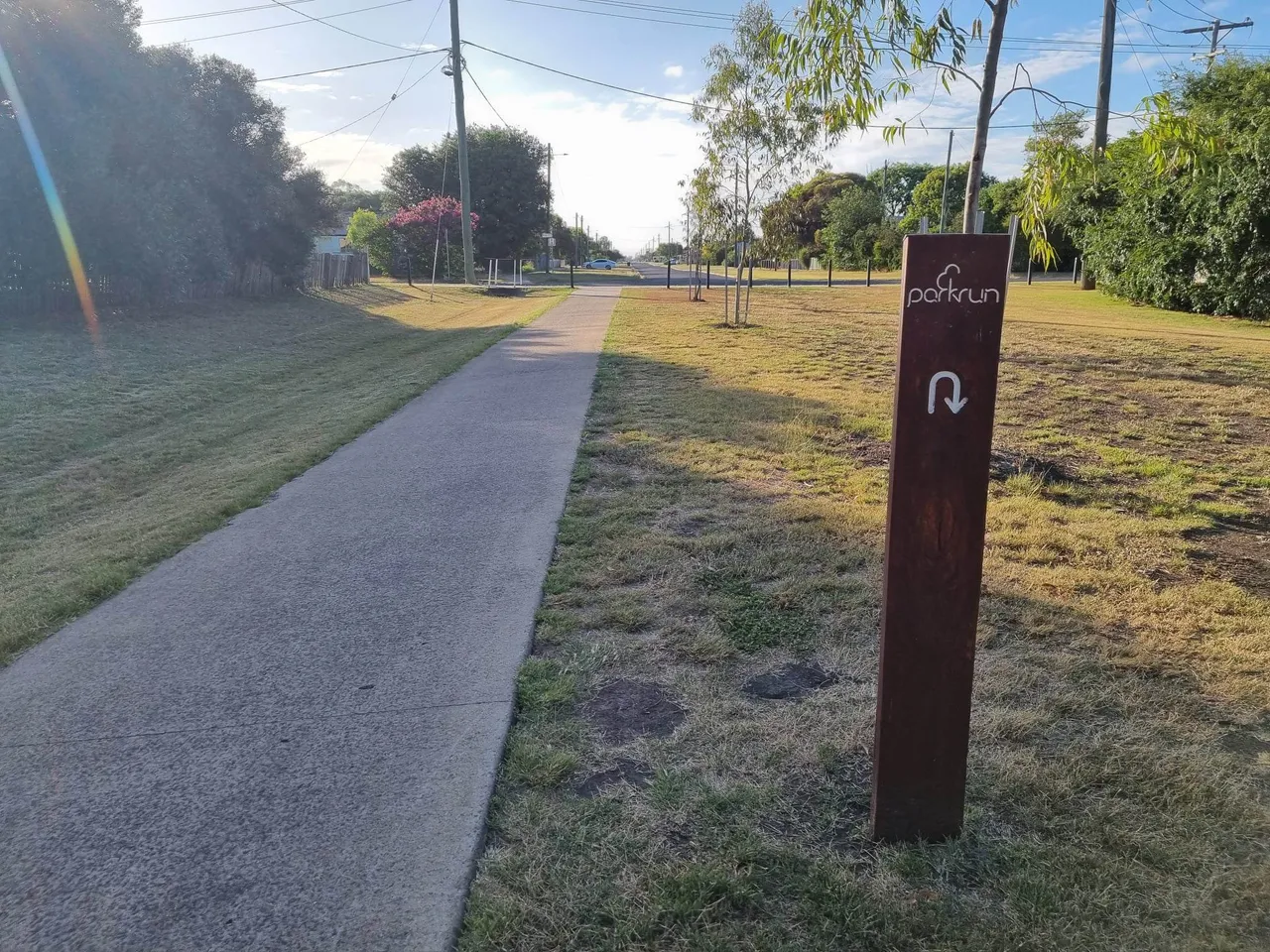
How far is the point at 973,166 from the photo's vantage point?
389 cm

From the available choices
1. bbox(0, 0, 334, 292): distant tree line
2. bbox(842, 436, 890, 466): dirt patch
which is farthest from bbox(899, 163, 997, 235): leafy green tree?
bbox(842, 436, 890, 466): dirt patch

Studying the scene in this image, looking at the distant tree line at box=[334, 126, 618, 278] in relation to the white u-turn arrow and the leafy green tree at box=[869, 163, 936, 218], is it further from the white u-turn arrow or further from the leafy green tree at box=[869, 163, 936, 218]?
the white u-turn arrow

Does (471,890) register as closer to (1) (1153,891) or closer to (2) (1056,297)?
(1) (1153,891)

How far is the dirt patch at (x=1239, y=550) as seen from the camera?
4375 millimetres

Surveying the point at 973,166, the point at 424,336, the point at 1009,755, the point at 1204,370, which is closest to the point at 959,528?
the point at 1009,755

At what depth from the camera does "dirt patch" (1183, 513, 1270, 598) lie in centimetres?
438

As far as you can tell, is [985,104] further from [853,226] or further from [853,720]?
[853,226]

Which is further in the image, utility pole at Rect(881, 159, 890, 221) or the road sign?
utility pole at Rect(881, 159, 890, 221)

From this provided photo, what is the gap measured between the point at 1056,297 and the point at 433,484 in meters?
24.1

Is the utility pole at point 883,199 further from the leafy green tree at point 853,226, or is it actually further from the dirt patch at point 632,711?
the dirt patch at point 632,711

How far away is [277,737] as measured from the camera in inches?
117

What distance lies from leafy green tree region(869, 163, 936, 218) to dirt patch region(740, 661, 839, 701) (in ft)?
229

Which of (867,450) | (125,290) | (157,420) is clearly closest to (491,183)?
(125,290)

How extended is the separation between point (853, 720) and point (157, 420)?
10525 mm
